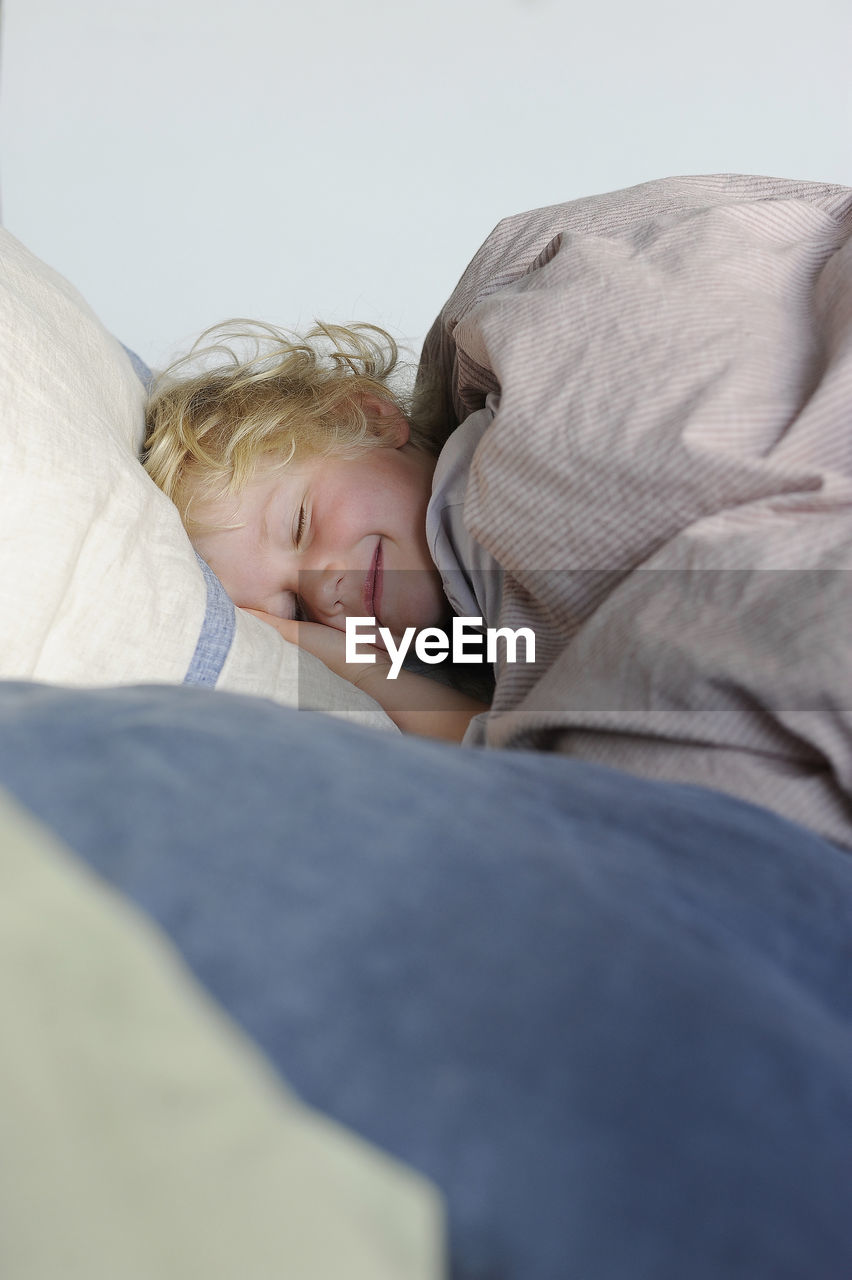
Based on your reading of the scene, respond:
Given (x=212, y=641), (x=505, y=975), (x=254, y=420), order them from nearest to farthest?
1. (x=505, y=975)
2. (x=212, y=641)
3. (x=254, y=420)

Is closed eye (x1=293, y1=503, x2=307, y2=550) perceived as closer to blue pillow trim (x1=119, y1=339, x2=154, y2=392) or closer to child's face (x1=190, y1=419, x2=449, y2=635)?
child's face (x1=190, y1=419, x2=449, y2=635)

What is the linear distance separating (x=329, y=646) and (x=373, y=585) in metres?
0.08

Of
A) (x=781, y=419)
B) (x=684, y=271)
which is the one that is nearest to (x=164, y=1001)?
(x=781, y=419)

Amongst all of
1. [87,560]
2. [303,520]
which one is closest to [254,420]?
[303,520]

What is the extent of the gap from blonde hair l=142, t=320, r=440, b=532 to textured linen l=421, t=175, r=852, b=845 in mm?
315

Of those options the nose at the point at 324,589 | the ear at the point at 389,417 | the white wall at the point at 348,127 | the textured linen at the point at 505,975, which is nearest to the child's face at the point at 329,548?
the nose at the point at 324,589

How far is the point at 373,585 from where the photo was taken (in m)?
1.06

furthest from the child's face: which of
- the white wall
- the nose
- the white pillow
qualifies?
the white wall

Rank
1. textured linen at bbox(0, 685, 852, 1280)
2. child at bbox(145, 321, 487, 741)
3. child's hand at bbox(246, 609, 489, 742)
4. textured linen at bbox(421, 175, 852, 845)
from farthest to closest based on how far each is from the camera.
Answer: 1. child at bbox(145, 321, 487, 741)
2. child's hand at bbox(246, 609, 489, 742)
3. textured linen at bbox(421, 175, 852, 845)
4. textured linen at bbox(0, 685, 852, 1280)

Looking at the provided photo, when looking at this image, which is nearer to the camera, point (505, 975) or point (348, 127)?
point (505, 975)

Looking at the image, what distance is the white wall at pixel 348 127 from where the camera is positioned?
7.14 ft

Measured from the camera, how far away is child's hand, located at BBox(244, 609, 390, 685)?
1014 millimetres

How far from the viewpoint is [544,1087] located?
22cm

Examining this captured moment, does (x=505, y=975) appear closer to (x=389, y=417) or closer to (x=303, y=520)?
(x=303, y=520)
